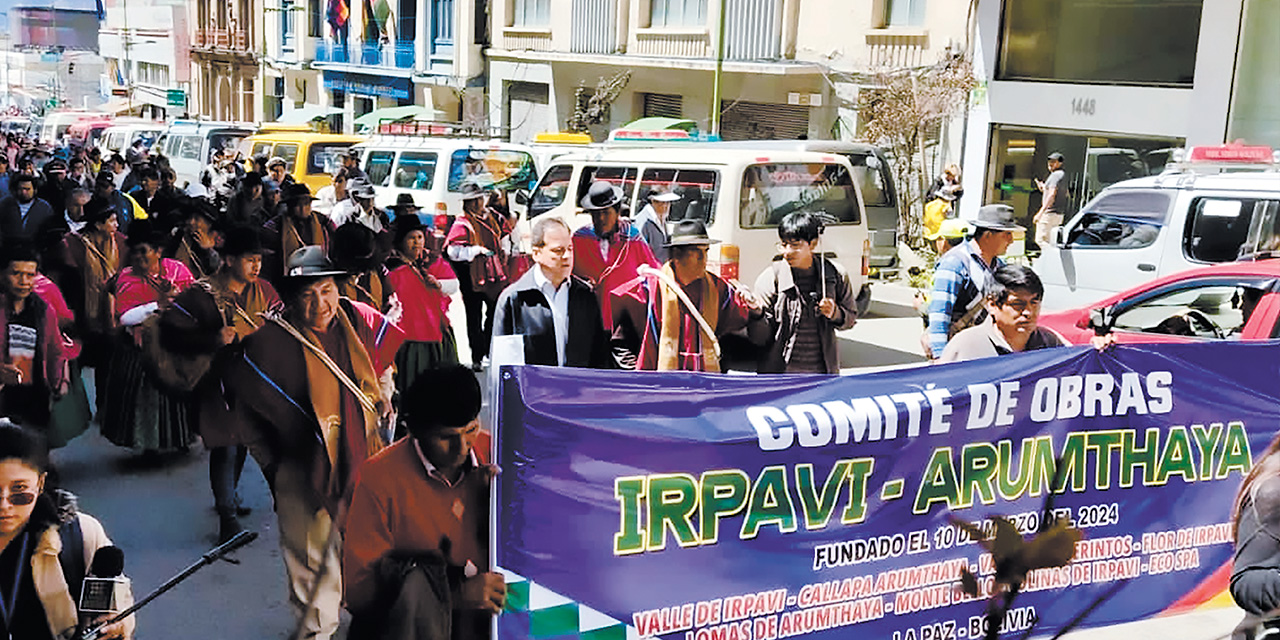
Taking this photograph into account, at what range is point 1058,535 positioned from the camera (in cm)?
172

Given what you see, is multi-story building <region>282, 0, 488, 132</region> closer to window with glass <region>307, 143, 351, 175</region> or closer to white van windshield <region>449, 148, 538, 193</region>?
window with glass <region>307, 143, 351, 175</region>

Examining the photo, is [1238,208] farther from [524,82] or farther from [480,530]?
[524,82]

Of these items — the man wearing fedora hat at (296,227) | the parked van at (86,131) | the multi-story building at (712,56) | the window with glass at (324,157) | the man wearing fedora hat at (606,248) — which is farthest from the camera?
the parked van at (86,131)

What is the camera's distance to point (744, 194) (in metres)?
10.7

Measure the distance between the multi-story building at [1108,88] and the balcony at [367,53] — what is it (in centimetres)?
2064

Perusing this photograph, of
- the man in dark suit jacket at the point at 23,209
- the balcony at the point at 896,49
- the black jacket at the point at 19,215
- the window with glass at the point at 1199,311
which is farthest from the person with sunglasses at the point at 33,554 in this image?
the balcony at the point at 896,49

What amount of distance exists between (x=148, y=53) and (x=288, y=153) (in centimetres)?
4849

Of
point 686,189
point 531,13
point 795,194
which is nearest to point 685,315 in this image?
point 686,189

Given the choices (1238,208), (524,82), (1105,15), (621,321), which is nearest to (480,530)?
(621,321)

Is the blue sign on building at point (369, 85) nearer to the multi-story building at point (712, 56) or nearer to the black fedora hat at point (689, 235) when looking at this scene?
the multi-story building at point (712, 56)

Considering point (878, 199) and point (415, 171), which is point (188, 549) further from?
point (415, 171)

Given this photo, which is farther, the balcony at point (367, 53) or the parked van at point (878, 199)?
the balcony at point (367, 53)

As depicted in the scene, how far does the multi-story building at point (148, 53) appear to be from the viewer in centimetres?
5588

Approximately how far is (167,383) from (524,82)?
24.8m
